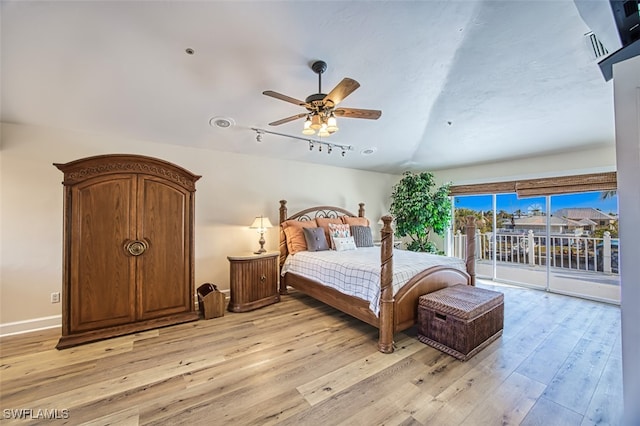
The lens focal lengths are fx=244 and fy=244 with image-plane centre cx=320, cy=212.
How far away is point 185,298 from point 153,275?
1.64ft

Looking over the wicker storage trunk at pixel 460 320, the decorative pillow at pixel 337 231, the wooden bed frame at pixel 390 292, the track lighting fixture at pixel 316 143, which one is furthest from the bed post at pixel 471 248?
the track lighting fixture at pixel 316 143

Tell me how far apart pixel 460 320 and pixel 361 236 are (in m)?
2.44

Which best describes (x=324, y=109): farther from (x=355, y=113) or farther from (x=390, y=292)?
(x=390, y=292)

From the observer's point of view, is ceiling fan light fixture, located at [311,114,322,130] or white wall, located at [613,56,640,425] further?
ceiling fan light fixture, located at [311,114,322,130]

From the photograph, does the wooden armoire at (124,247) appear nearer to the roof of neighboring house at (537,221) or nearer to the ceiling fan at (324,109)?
the ceiling fan at (324,109)

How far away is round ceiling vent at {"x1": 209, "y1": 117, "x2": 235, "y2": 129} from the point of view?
324cm

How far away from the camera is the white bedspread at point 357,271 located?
8.58ft

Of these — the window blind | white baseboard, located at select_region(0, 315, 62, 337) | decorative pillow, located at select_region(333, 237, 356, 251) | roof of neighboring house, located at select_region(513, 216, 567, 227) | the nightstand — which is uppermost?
the window blind

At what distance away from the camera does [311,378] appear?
6.76 ft

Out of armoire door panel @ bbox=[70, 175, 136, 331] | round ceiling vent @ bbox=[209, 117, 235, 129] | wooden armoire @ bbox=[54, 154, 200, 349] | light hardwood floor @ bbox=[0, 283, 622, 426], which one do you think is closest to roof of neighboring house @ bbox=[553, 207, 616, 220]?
light hardwood floor @ bbox=[0, 283, 622, 426]

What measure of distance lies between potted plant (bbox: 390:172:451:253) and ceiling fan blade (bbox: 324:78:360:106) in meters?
3.60

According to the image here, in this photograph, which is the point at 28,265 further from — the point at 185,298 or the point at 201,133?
the point at 201,133

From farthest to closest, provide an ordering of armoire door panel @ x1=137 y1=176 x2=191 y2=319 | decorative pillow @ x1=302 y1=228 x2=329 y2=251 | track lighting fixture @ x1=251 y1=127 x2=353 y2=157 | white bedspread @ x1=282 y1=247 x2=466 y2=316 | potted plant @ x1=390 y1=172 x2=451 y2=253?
potted plant @ x1=390 y1=172 x2=451 y2=253 → decorative pillow @ x1=302 y1=228 x2=329 y2=251 → track lighting fixture @ x1=251 y1=127 x2=353 y2=157 → armoire door panel @ x1=137 y1=176 x2=191 y2=319 → white bedspread @ x1=282 y1=247 x2=466 y2=316

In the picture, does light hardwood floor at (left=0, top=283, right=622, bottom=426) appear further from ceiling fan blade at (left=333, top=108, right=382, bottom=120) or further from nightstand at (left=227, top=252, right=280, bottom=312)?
ceiling fan blade at (left=333, top=108, right=382, bottom=120)
